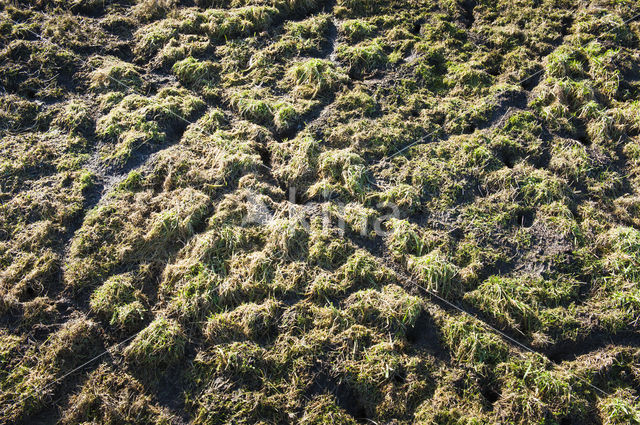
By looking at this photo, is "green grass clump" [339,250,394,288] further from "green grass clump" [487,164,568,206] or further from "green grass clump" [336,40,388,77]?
"green grass clump" [336,40,388,77]

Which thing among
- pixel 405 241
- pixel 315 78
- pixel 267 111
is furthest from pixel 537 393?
pixel 315 78

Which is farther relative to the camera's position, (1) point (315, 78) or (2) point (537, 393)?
(1) point (315, 78)

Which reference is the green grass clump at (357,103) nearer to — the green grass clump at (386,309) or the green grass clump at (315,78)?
the green grass clump at (315,78)

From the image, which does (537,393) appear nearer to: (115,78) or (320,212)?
(320,212)

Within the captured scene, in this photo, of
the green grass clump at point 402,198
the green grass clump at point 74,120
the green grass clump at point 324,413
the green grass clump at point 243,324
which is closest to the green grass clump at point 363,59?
the green grass clump at point 402,198

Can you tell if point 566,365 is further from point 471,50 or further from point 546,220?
point 471,50

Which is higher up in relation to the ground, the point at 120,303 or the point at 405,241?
the point at 405,241
